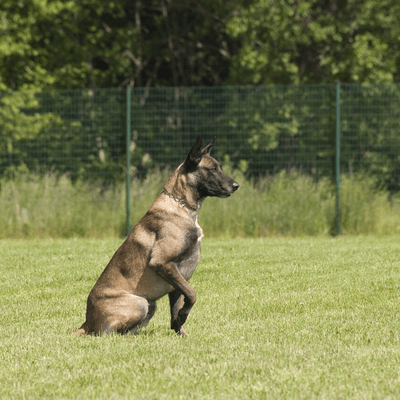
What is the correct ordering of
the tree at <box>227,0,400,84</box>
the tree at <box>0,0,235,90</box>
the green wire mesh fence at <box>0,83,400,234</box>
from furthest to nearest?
the tree at <box>0,0,235,90</box> → the tree at <box>227,0,400,84</box> → the green wire mesh fence at <box>0,83,400,234</box>

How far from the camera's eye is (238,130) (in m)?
16.2

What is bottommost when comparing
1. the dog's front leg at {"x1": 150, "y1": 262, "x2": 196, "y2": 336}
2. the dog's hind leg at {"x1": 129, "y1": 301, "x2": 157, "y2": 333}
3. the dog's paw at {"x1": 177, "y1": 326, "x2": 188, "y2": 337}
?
the dog's paw at {"x1": 177, "y1": 326, "x2": 188, "y2": 337}


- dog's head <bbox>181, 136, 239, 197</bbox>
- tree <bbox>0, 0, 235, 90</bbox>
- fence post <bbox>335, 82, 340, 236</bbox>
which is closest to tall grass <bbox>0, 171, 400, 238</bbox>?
fence post <bbox>335, 82, 340, 236</bbox>

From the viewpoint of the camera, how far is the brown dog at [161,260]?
5574 millimetres

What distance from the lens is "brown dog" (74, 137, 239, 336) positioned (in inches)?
219

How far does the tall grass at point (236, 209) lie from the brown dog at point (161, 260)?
667 centimetres

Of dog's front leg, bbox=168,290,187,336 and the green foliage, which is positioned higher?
the green foliage

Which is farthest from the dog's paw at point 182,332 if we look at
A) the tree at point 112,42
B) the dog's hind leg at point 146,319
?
the tree at point 112,42

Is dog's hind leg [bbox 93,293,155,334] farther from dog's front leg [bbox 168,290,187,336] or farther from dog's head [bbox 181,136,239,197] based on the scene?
dog's head [bbox 181,136,239,197]

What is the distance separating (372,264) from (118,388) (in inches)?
224

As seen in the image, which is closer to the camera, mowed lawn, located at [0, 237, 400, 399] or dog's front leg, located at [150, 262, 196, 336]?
mowed lawn, located at [0, 237, 400, 399]

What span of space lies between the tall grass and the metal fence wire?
56cm

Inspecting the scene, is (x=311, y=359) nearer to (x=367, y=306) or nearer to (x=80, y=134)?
(x=367, y=306)

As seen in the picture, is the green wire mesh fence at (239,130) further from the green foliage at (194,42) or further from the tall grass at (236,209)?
the green foliage at (194,42)
